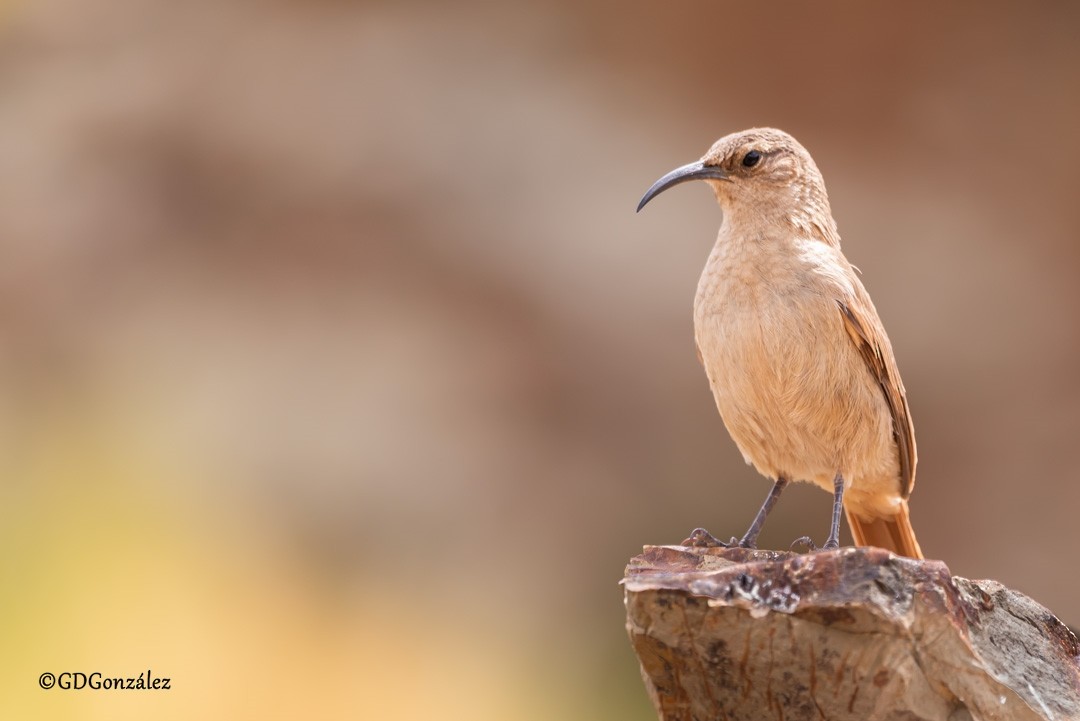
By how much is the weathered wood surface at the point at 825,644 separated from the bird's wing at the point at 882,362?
1.20 metres

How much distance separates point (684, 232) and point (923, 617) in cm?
599

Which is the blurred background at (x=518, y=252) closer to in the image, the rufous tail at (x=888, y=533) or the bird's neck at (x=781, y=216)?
the rufous tail at (x=888, y=533)

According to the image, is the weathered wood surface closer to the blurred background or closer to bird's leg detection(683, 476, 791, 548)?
bird's leg detection(683, 476, 791, 548)

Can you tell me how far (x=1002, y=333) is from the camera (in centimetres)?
834

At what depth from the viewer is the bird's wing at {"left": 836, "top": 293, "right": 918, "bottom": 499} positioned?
3.85 m

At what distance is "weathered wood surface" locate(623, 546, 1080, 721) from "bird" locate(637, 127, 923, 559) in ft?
2.91

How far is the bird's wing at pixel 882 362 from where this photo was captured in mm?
3848

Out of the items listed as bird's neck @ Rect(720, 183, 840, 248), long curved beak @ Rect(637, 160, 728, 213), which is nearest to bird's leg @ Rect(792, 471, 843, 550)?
bird's neck @ Rect(720, 183, 840, 248)

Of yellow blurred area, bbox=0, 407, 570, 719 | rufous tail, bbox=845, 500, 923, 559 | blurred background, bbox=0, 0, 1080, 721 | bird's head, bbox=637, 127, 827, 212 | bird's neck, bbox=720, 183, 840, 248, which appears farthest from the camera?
blurred background, bbox=0, 0, 1080, 721

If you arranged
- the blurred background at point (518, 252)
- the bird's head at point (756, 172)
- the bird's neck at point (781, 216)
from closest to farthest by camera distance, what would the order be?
the bird's neck at point (781, 216)
the bird's head at point (756, 172)
the blurred background at point (518, 252)

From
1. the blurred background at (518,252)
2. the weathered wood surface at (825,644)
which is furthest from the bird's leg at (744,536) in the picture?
the blurred background at (518,252)

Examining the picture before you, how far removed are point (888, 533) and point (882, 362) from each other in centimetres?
96

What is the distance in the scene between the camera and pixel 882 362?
398cm

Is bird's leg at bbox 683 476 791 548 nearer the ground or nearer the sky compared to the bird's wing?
nearer the ground
